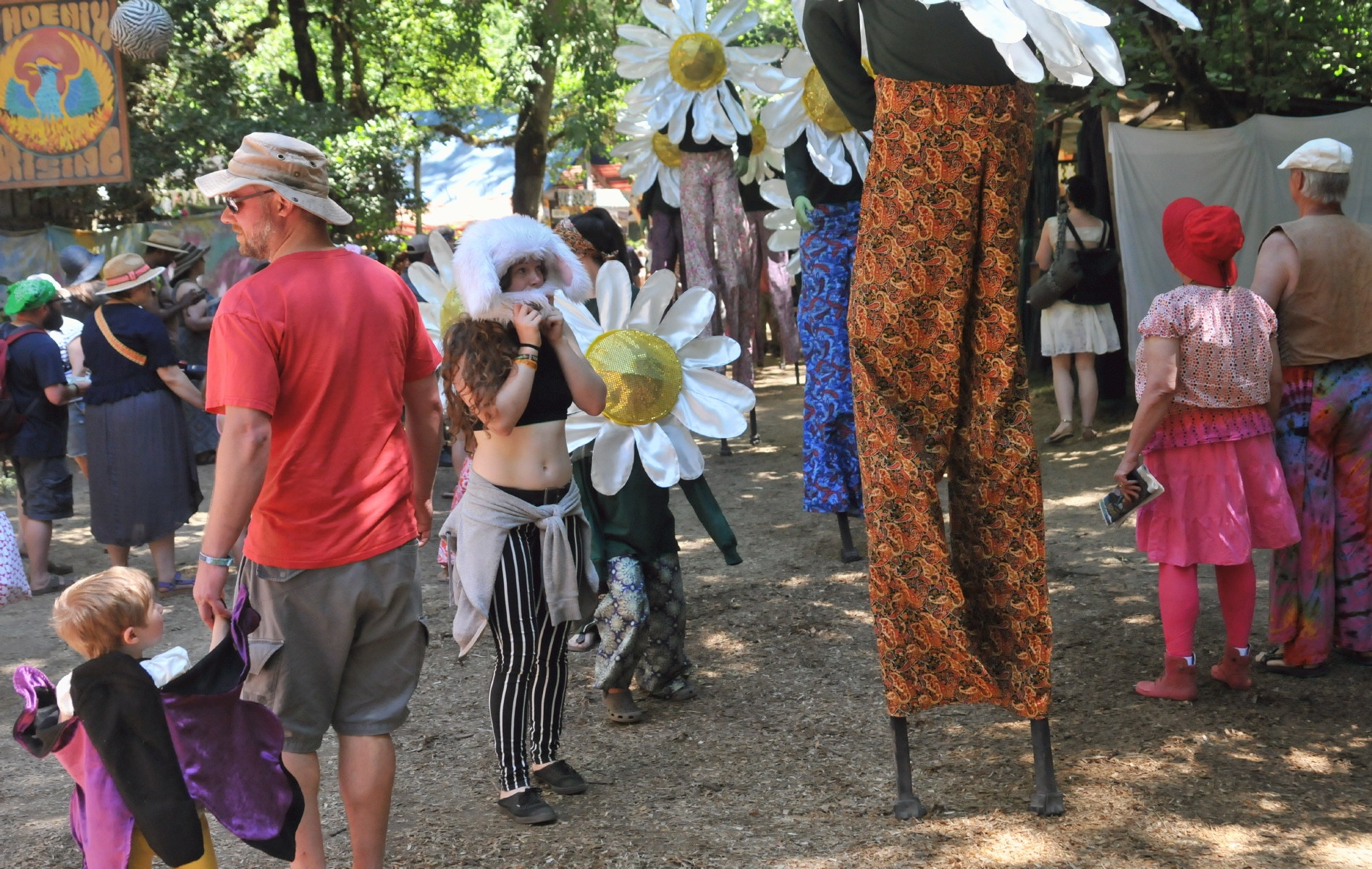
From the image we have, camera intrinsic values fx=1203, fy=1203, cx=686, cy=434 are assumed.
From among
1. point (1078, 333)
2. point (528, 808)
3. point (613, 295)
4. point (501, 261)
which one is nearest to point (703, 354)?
point (613, 295)

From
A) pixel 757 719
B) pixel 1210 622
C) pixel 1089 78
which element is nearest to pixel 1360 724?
pixel 1210 622

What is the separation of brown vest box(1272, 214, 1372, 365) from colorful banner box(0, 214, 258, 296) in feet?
32.2

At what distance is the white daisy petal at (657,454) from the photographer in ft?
12.6

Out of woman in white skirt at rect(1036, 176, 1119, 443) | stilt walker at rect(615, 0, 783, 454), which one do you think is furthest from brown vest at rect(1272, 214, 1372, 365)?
woman in white skirt at rect(1036, 176, 1119, 443)

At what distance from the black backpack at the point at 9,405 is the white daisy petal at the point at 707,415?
164 inches

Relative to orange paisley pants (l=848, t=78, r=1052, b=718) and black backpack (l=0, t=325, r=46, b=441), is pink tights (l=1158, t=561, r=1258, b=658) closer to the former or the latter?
orange paisley pants (l=848, t=78, r=1052, b=718)

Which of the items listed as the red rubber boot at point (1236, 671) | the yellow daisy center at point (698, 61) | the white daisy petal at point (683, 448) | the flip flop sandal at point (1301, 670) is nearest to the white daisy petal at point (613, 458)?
the white daisy petal at point (683, 448)

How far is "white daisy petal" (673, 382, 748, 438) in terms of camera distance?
392cm

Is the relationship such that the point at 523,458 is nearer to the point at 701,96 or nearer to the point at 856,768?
the point at 856,768

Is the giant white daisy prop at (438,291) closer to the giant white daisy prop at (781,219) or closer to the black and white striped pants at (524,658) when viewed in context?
the black and white striped pants at (524,658)

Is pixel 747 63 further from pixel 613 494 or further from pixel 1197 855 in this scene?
pixel 1197 855

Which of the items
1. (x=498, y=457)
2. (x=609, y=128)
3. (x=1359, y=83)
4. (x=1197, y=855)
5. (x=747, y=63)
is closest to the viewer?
(x=1197, y=855)

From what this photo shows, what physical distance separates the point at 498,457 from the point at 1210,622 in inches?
116

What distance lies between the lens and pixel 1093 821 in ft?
10.0
